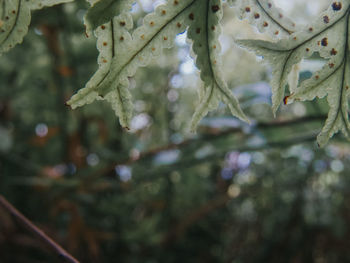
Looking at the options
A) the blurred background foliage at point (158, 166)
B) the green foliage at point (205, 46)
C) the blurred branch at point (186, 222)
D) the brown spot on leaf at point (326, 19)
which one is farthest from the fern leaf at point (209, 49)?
the blurred branch at point (186, 222)

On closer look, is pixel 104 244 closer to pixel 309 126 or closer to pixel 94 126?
pixel 94 126

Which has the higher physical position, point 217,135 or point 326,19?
point 326,19

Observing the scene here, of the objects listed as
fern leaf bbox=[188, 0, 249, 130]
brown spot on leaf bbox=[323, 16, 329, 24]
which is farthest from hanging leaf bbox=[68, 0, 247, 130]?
brown spot on leaf bbox=[323, 16, 329, 24]

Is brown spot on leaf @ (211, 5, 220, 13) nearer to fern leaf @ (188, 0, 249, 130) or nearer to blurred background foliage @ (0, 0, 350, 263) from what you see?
fern leaf @ (188, 0, 249, 130)

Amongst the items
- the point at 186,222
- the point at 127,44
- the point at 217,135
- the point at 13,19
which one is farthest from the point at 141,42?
the point at 186,222

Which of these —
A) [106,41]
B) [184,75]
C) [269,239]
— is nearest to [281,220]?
[269,239]

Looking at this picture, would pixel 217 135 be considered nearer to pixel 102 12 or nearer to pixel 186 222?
pixel 186 222
